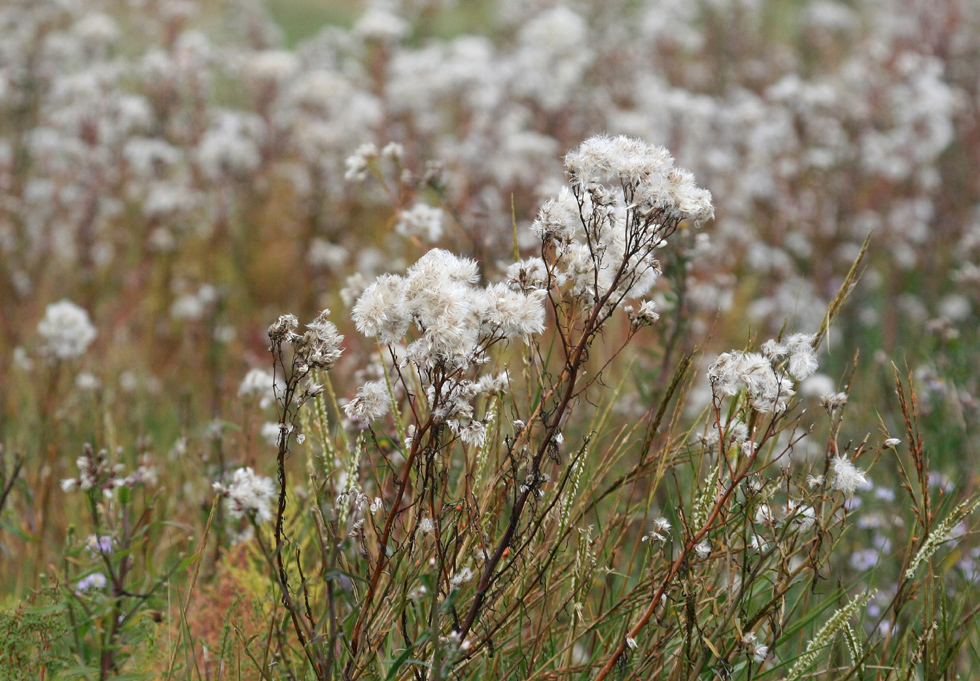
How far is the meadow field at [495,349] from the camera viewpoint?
1.59m

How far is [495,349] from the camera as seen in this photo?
3.06m

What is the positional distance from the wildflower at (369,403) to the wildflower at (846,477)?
2.60 ft

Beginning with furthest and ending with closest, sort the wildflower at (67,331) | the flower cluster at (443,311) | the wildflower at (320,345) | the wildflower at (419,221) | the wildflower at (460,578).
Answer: the wildflower at (67,331), the wildflower at (419,221), the wildflower at (460,578), the wildflower at (320,345), the flower cluster at (443,311)

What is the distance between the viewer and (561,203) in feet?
5.41

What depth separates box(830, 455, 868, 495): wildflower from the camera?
152 cm

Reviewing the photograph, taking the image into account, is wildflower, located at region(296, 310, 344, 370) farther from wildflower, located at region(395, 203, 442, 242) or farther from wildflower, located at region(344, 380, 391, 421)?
wildflower, located at region(395, 203, 442, 242)

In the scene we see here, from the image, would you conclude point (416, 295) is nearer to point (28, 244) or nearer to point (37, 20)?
point (28, 244)

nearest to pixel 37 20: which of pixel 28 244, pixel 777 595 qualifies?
pixel 28 244

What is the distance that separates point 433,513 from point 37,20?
7.54m

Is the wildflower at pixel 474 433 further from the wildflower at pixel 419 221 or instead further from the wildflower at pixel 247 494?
the wildflower at pixel 419 221

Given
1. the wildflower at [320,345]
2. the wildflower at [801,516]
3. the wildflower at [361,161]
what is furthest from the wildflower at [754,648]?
the wildflower at [361,161]

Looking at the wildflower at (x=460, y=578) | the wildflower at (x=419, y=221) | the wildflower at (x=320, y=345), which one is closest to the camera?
the wildflower at (x=320, y=345)

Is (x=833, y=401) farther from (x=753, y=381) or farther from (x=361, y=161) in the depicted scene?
(x=361, y=161)

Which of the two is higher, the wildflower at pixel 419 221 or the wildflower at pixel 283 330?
the wildflower at pixel 419 221
